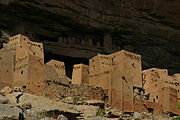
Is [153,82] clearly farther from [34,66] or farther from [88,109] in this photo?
[88,109]

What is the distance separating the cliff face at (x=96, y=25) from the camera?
109 feet

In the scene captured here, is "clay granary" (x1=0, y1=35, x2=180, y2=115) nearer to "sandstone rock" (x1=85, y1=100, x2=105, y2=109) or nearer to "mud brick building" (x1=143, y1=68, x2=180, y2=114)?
"mud brick building" (x1=143, y1=68, x2=180, y2=114)

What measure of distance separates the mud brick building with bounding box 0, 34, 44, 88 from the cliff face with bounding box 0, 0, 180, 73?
331cm

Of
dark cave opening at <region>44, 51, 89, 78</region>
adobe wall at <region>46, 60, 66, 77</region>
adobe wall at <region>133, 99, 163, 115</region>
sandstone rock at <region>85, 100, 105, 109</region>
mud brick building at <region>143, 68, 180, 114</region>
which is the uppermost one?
dark cave opening at <region>44, 51, 89, 78</region>

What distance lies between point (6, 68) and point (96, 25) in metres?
8.11

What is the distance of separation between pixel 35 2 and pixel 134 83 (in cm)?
692

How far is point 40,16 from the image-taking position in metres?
33.5

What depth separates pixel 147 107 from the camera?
96.8 ft

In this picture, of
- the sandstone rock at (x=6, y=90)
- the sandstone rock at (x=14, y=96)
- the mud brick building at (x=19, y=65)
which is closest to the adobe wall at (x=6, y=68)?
the mud brick building at (x=19, y=65)

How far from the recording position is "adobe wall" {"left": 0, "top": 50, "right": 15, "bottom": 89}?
28.4 m

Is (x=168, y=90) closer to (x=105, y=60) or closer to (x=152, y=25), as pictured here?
(x=105, y=60)

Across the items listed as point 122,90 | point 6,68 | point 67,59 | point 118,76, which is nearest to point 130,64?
point 118,76

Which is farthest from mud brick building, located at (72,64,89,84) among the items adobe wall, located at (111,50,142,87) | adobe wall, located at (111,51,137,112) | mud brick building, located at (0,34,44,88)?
mud brick building, located at (0,34,44,88)

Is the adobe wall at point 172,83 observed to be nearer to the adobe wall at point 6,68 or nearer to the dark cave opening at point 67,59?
the dark cave opening at point 67,59
